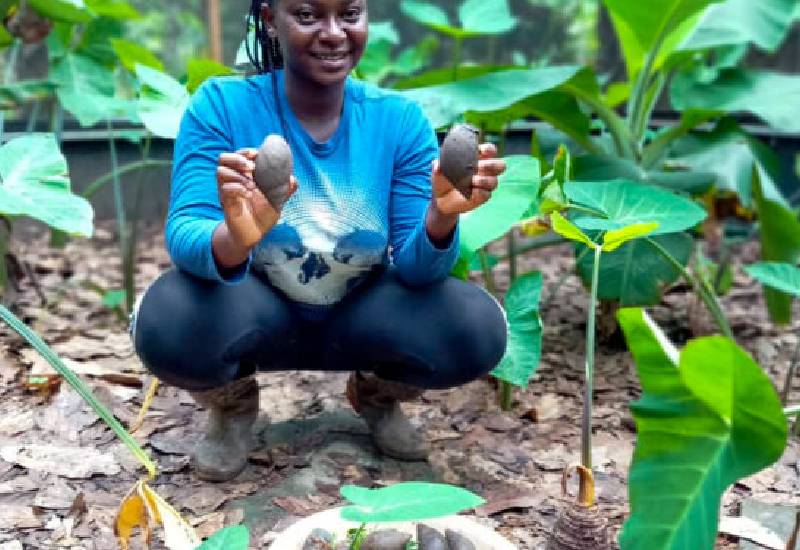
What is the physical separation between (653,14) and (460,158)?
3.23 ft

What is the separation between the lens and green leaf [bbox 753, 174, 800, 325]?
2100 mm

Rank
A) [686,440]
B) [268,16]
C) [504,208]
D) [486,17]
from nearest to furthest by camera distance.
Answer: [686,440] < [268,16] < [504,208] < [486,17]

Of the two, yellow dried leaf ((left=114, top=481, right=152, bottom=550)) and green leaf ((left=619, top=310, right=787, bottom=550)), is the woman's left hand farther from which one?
yellow dried leaf ((left=114, top=481, right=152, bottom=550))

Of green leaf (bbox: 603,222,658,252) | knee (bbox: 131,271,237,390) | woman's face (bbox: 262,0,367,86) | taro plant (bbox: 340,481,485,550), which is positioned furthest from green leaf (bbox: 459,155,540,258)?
taro plant (bbox: 340,481,485,550)

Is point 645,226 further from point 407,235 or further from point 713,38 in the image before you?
point 713,38

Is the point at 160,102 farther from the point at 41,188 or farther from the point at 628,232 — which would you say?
the point at 628,232

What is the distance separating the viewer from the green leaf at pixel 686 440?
972 mm

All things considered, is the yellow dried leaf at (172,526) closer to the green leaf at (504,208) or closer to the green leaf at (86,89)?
the green leaf at (504,208)

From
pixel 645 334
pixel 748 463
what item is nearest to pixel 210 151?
pixel 645 334

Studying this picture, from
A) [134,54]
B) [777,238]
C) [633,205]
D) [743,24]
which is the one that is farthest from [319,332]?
[743,24]

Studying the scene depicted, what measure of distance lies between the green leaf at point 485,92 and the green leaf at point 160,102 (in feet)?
1.39

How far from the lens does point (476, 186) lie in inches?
48.9

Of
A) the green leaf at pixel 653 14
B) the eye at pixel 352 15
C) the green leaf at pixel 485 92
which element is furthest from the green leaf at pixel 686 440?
the green leaf at pixel 653 14

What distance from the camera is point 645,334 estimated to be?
0.99m
